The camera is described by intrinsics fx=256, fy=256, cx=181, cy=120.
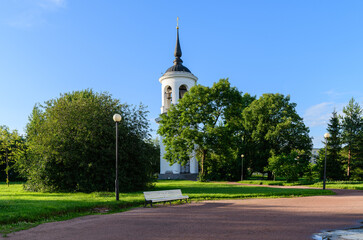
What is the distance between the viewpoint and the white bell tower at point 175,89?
33469 mm

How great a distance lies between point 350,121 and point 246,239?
4304 centimetres

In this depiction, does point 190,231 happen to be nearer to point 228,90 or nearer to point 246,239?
point 246,239

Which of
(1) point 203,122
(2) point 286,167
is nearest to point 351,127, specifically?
(2) point 286,167

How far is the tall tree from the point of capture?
36.8 metres

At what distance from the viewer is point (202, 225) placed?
24.3 feet

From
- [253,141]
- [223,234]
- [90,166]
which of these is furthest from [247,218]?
[253,141]

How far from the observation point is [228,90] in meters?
28.8

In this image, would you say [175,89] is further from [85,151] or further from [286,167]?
[85,151]

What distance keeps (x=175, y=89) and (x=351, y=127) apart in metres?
28.8

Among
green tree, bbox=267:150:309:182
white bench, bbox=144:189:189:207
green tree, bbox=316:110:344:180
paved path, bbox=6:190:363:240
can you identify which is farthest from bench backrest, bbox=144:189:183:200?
green tree, bbox=316:110:344:180

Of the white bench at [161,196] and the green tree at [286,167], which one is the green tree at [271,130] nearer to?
the green tree at [286,167]

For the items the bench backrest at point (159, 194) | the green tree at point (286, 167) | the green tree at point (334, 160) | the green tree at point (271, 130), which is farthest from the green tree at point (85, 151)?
the green tree at point (334, 160)

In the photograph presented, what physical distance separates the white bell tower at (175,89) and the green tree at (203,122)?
16.3ft

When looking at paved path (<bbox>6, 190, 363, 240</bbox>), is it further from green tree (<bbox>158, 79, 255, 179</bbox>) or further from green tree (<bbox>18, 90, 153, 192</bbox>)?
green tree (<bbox>158, 79, 255, 179</bbox>)
